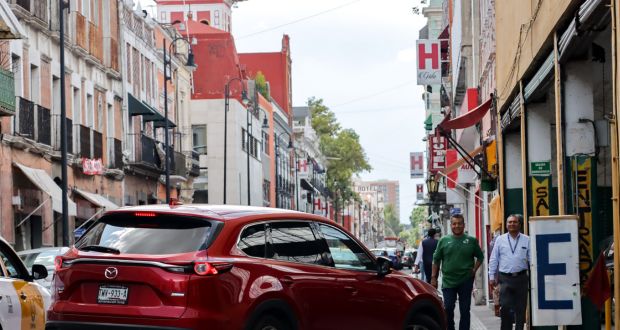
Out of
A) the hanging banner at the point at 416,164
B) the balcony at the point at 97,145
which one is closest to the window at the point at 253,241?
the balcony at the point at 97,145

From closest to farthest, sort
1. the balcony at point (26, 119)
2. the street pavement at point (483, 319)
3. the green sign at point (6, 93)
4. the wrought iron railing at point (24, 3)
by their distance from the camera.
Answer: the street pavement at point (483, 319)
the green sign at point (6, 93)
the balcony at point (26, 119)
the wrought iron railing at point (24, 3)

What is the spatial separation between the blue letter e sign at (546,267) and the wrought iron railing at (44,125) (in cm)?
2576

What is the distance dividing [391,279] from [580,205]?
9.95ft

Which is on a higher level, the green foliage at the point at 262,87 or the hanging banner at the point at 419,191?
the green foliage at the point at 262,87

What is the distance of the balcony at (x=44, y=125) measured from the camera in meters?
36.9

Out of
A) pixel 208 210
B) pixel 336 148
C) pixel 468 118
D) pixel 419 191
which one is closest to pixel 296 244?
pixel 208 210

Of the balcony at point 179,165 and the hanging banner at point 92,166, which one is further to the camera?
the balcony at point 179,165

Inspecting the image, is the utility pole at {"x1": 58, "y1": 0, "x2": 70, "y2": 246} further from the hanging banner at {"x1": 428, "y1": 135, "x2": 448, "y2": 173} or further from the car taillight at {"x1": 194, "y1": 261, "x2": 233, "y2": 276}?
the car taillight at {"x1": 194, "y1": 261, "x2": 233, "y2": 276}

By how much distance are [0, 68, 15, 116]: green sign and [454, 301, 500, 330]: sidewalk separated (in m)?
10.9

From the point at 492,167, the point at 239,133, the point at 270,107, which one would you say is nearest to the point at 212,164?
the point at 239,133

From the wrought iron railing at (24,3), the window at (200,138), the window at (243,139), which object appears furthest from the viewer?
the window at (243,139)

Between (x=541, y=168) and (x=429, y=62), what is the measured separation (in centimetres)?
3904

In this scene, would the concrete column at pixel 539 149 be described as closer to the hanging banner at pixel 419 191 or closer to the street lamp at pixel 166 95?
the street lamp at pixel 166 95

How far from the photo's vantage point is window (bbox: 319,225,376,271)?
13.1 meters
